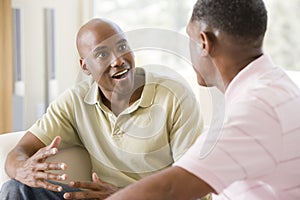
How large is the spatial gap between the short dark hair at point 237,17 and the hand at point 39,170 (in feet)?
2.27

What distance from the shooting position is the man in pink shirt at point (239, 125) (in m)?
0.99

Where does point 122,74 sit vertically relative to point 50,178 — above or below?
above

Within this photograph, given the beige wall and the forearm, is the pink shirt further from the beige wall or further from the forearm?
the beige wall

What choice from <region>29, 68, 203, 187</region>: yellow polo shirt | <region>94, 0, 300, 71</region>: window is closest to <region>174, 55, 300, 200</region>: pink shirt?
<region>29, 68, 203, 187</region>: yellow polo shirt

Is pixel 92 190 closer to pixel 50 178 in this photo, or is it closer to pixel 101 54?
pixel 50 178

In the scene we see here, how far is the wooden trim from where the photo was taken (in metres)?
2.91

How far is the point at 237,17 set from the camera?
3.73ft

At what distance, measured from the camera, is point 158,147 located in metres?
1.69

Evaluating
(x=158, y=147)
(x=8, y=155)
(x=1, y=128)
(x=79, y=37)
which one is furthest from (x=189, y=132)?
(x=1, y=128)

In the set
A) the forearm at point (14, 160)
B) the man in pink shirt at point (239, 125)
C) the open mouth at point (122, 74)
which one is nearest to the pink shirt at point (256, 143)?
the man in pink shirt at point (239, 125)

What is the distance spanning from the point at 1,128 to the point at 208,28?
2065mm

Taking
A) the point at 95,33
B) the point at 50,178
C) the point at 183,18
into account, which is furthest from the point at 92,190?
the point at 183,18

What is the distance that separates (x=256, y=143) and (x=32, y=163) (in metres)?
0.88

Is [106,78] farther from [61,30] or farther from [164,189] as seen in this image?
[61,30]
